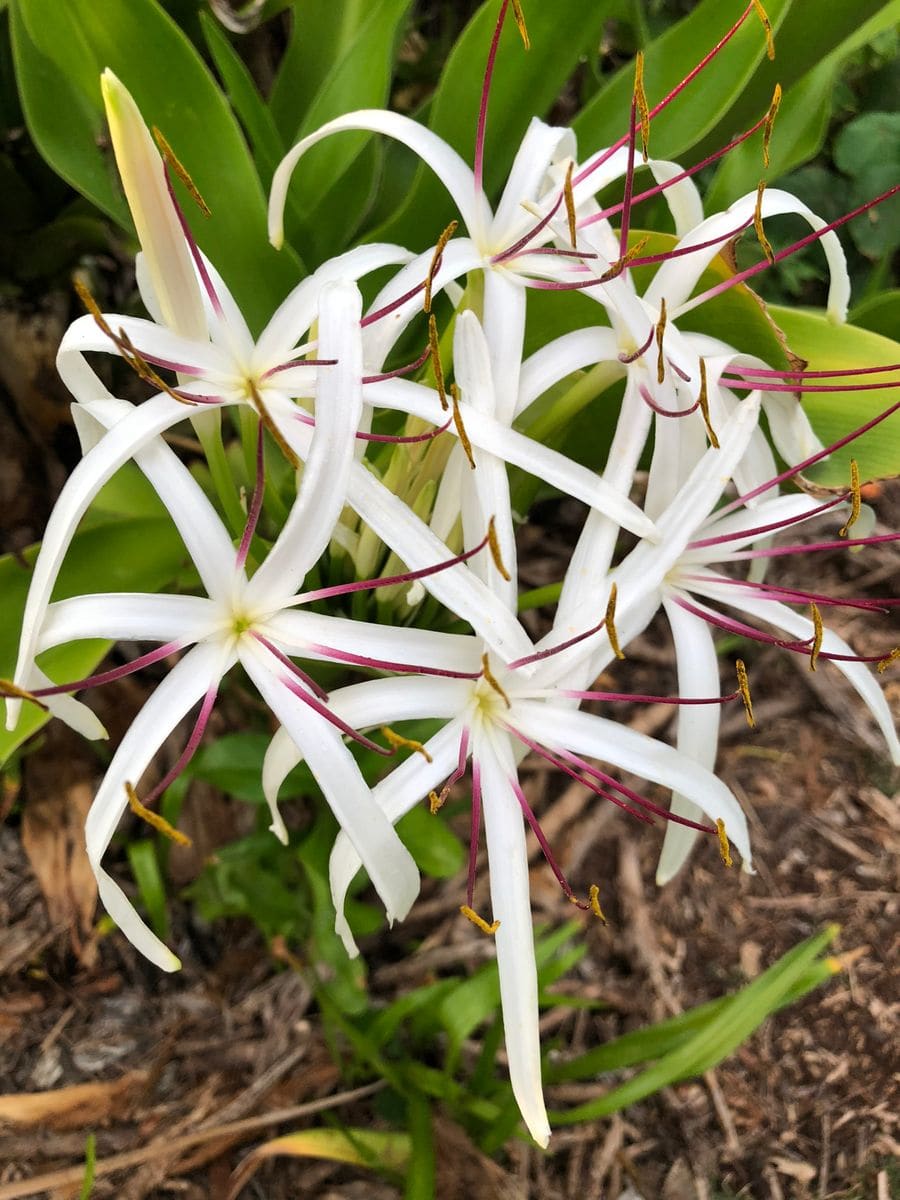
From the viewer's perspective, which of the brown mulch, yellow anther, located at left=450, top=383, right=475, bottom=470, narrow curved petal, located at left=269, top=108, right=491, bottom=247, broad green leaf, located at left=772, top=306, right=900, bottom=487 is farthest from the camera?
the brown mulch

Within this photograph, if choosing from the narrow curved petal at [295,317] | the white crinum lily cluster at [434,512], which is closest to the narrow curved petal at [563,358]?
the white crinum lily cluster at [434,512]

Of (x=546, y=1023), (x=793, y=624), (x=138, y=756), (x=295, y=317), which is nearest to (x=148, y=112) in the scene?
(x=295, y=317)

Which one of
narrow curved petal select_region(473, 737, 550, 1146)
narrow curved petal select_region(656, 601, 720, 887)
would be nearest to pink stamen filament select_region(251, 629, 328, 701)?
narrow curved petal select_region(473, 737, 550, 1146)

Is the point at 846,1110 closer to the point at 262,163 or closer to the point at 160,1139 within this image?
the point at 160,1139

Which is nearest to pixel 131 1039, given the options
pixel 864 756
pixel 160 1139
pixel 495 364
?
pixel 160 1139

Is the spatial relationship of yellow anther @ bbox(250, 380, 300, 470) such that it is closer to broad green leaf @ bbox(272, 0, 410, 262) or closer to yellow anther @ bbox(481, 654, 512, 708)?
yellow anther @ bbox(481, 654, 512, 708)

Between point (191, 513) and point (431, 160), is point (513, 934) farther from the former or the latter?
point (431, 160)

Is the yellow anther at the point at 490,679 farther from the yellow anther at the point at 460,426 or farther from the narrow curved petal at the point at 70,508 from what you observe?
the narrow curved petal at the point at 70,508
